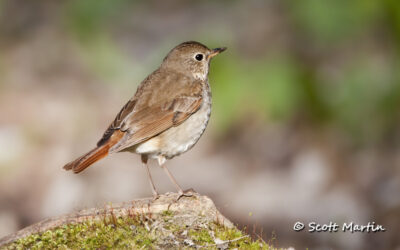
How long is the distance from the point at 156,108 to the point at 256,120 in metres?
3.62

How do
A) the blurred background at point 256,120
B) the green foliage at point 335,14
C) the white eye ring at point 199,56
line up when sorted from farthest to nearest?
the blurred background at point 256,120 < the green foliage at point 335,14 < the white eye ring at point 199,56

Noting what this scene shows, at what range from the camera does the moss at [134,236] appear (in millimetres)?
3273

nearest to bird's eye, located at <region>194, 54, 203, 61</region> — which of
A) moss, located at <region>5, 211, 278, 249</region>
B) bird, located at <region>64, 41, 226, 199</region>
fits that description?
bird, located at <region>64, 41, 226, 199</region>

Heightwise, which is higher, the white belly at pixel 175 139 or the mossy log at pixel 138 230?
A: the white belly at pixel 175 139

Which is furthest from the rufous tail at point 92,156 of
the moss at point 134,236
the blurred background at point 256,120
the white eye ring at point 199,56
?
the blurred background at point 256,120

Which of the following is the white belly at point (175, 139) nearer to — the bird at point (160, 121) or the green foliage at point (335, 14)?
the bird at point (160, 121)

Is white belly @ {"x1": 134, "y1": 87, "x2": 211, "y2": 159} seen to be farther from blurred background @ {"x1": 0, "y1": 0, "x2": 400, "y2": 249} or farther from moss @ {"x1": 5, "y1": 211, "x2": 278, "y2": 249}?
blurred background @ {"x1": 0, "y1": 0, "x2": 400, "y2": 249}

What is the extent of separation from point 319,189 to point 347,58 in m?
1.42

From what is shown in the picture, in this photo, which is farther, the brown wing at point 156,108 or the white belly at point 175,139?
the white belly at point 175,139

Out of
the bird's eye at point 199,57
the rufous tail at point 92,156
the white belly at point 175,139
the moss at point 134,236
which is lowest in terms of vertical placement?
the moss at point 134,236

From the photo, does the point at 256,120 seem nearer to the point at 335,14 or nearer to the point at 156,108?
the point at 335,14

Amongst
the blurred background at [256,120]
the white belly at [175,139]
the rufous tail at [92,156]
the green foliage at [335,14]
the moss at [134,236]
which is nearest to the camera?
the moss at [134,236]

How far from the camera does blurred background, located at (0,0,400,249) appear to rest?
18.6 feet

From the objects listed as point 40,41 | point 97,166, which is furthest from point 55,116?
point 40,41
